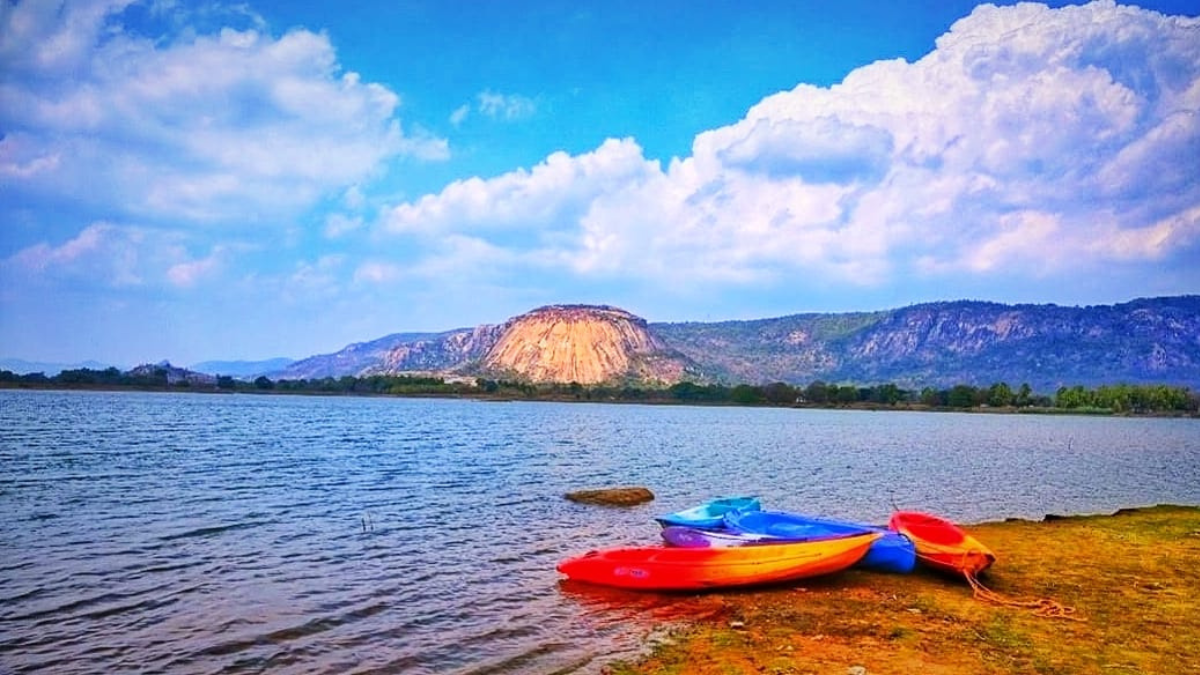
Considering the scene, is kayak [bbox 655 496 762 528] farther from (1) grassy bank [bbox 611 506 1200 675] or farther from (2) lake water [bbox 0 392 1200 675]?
(1) grassy bank [bbox 611 506 1200 675]

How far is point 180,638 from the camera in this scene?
14672mm

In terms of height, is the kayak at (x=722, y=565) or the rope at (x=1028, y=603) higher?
the kayak at (x=722, y=565)

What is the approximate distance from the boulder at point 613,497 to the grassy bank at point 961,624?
14392 mm

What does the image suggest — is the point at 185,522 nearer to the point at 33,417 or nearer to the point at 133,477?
the point at 133,477

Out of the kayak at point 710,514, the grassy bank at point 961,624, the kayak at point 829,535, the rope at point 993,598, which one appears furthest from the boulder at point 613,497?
→ the rope at point 993,598

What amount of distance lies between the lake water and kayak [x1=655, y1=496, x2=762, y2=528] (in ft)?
5.62

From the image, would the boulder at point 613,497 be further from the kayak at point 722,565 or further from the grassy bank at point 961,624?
the grassy bank at point 961,624

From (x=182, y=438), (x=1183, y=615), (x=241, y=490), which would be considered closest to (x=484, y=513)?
(x=241, y=490)

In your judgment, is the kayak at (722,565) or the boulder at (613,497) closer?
the kayak at (722,565)

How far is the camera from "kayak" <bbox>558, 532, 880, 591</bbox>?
18469 millimetres

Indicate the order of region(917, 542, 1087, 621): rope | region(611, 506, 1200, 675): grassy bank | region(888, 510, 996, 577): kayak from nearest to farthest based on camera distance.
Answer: region(611, 506, 1200, 675): grassy bank
region(917, 542, 1087, 621): rope
region(888, 510, 996, 577): kayak

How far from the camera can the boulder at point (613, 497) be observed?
33.4 m

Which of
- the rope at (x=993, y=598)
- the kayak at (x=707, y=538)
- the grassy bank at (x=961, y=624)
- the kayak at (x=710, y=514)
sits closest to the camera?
the grassy bank at (x=961, y=624)

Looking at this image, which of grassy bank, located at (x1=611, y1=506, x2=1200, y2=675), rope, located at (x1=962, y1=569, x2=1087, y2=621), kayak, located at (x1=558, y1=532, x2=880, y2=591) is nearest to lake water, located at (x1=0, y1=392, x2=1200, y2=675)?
kayak, located at (x1=558, y1=532, x2=880, y2=591)
